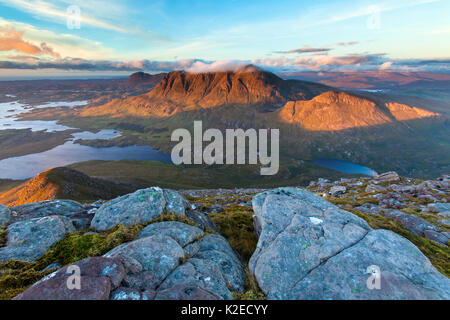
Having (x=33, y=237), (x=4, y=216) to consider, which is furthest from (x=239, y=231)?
(x=4, y=216)

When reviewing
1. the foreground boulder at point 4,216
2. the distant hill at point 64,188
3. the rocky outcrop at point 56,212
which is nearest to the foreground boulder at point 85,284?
the rocky outcrop at point 56,212

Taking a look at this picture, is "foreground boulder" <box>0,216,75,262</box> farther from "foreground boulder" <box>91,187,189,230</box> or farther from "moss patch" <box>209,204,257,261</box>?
"moss patch" <box>209,204,257,261</box>

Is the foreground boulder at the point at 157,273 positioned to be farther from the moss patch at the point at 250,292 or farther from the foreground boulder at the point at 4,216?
the foreground boulder at the point at 4,216

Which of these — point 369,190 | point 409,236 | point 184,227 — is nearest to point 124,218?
point 184,227

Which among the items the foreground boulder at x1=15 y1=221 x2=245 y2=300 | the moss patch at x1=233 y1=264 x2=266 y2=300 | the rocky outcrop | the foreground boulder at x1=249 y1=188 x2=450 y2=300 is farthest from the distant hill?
the foreground boulder at x1=249 y1=188 x2=450 y2=300

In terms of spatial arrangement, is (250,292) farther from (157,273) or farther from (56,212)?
(56,212)
